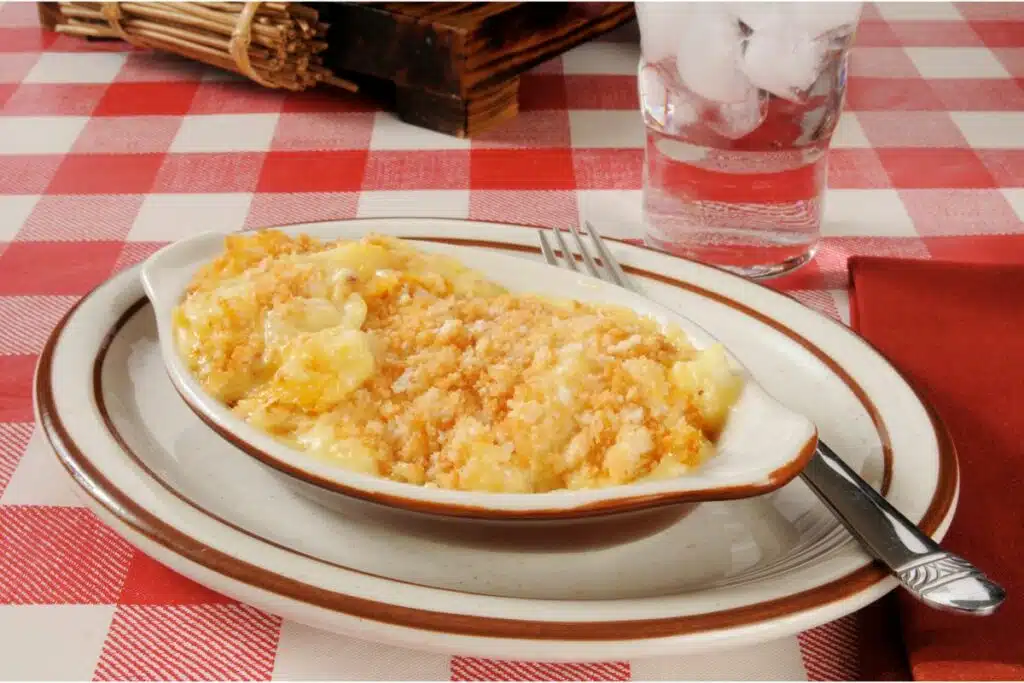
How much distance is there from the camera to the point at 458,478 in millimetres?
667

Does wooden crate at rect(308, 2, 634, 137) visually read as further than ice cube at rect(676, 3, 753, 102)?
Yes

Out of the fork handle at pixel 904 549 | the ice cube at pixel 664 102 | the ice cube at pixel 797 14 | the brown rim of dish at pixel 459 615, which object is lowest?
the ice cube at pixel 664 102

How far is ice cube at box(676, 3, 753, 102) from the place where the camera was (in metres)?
1.02

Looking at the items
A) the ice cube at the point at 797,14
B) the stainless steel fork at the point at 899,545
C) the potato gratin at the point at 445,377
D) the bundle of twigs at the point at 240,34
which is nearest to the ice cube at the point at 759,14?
the ice cube at the point at 797,14

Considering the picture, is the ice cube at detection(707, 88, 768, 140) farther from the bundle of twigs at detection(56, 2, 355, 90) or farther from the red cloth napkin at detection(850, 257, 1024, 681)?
the bundle of twigs at detection(56, 2, 355, 90)

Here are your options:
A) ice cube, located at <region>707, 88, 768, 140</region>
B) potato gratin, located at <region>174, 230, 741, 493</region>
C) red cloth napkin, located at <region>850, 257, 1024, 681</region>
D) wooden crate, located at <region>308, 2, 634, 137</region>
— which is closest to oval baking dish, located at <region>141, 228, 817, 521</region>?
potato gratin, located at <region>174, 230, 741, 493</region>

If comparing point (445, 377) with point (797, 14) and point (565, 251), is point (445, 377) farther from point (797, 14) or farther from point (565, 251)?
point (797, 14)

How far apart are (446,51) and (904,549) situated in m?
0.98

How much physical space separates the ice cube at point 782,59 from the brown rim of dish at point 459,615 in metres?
0.50

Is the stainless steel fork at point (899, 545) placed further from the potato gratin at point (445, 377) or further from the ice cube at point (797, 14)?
the ice cube at point (797, 14)

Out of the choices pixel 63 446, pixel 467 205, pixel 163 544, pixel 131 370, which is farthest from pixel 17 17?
pixel 163 544

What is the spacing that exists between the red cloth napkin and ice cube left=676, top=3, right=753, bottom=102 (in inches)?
8.0

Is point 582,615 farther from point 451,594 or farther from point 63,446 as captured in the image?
point 63,446

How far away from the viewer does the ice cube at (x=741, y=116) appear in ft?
3.44
